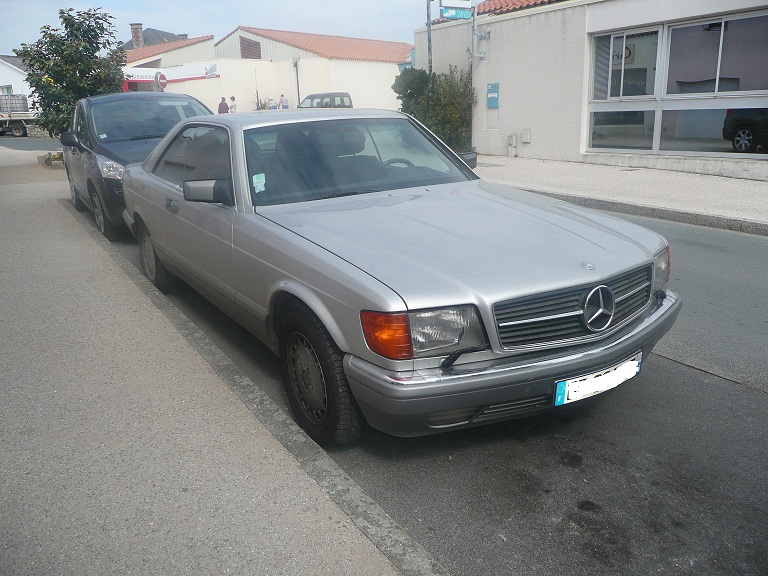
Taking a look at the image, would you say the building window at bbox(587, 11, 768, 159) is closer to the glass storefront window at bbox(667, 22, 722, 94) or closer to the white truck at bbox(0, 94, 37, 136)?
the glass storefront window at bbox(667, 22, 722, 94)

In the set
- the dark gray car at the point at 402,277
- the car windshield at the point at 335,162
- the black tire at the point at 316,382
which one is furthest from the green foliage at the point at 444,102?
the black tire at the point at 316,382

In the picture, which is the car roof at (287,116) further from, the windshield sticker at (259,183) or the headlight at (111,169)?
the headlight at (111,169)

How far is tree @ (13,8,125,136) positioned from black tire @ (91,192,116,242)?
10.4m

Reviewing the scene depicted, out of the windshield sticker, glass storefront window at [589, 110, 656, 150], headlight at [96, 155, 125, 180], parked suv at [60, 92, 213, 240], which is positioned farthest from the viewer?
glass storefront window at [589, 110, 656, 150]

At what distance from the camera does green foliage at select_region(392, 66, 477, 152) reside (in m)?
19.8

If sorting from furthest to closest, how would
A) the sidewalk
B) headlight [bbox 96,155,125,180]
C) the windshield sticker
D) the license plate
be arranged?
the sidewalk → headlight [bbox 96,155,125,180] → the windshield sticker → the license plate

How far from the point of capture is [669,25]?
14.9 metres

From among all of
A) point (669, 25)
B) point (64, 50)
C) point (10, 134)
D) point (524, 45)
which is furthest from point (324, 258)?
point (10, 134)

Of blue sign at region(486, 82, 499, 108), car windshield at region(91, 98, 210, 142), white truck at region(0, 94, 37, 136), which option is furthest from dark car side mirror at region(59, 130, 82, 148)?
white truck at region(0, 94, 37, 136)

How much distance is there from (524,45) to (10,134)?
116ft

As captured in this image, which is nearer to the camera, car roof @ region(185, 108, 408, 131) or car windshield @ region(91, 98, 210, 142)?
car roof @ region(185, 108, 408, 131)

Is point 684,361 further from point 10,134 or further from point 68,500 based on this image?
point 10,134

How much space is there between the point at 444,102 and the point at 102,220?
1271cm

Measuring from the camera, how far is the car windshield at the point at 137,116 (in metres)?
9.38
